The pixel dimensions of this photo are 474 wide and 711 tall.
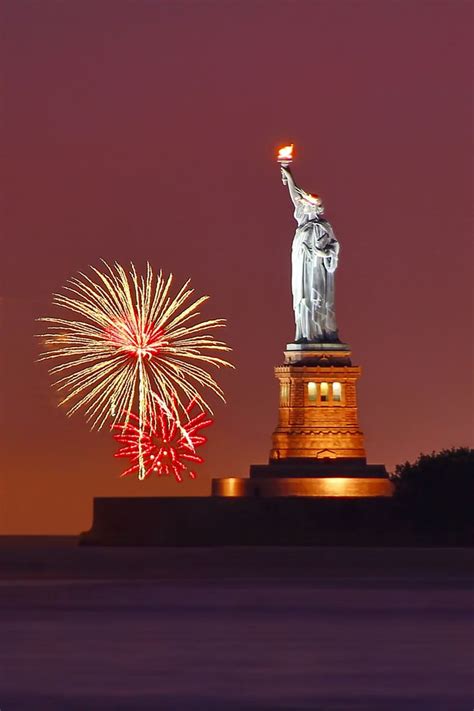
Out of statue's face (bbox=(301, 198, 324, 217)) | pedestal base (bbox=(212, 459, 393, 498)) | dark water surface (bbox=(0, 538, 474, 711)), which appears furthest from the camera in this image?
statue's face (bbox=(301, 198, 324, 217))

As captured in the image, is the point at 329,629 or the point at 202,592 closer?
the point at 329,629

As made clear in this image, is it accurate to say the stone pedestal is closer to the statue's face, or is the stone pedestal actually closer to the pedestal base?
the pedestal base

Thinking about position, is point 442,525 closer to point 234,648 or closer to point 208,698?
point 234,648

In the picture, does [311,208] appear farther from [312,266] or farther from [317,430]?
[317,430]

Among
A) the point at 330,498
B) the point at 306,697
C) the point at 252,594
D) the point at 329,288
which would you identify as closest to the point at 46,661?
the point at 306,697

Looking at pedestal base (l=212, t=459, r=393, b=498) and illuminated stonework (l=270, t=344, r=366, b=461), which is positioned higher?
illuminated stonework (l=270, t=344, r=366, b=461)

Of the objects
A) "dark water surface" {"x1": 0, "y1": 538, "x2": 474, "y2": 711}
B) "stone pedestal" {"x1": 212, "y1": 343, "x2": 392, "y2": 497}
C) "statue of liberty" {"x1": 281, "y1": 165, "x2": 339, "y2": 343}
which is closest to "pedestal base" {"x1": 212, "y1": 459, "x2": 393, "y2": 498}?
"stone pedestal" {"x1": 212, "y1": 343, "x2": 392, "y2": 497}
